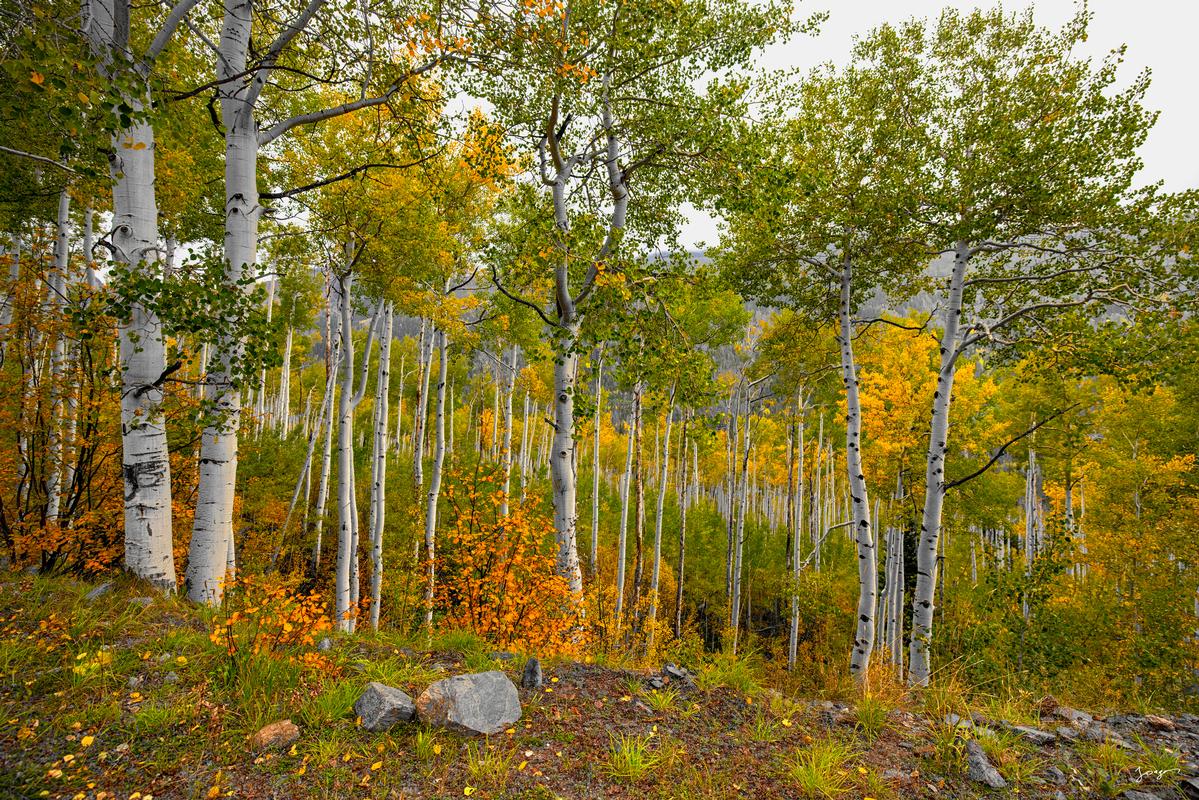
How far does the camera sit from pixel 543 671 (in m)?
3.97

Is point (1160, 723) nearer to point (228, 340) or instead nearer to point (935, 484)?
point (935, 484)

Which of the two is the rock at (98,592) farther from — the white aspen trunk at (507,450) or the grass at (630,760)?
the grass at (630,760)

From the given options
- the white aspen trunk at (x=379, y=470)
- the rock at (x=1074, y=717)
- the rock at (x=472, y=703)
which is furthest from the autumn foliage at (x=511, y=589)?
the rock at (x=1074, y=717)

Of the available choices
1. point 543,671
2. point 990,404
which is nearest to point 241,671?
point 543,671

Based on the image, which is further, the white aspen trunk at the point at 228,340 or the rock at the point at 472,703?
the white aspen trunk at the point at 228,340

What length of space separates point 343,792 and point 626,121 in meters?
6.87

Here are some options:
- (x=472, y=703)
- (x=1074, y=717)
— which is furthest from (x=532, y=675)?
(x=1074, y=717)

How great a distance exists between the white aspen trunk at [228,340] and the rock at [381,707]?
6.66 ft

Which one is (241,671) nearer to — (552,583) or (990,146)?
(552,583)

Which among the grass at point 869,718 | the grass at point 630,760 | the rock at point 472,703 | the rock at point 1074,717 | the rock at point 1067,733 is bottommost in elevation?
the rock at point 1074,717

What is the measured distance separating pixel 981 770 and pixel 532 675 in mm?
3061

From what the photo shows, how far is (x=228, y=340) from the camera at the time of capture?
3.87m

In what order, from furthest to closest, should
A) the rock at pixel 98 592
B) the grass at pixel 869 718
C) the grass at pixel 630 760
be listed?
the rock at pixel 98 592 → the grass at pixel 869 718 → the grass at pixel 630 760

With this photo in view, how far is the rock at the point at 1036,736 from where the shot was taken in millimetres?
3383
